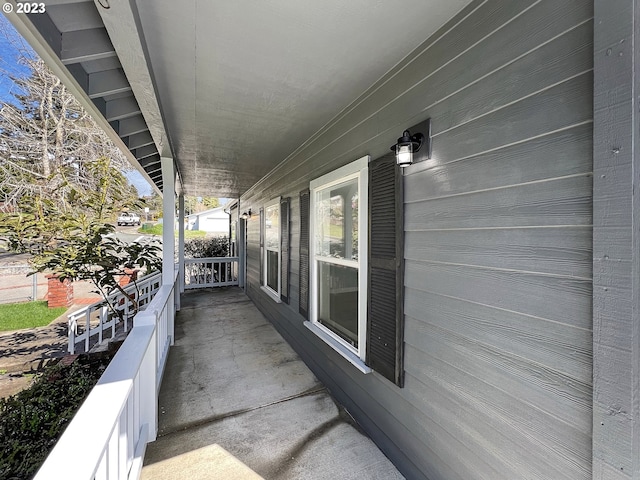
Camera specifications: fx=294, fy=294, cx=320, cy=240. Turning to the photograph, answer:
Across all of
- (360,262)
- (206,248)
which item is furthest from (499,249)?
(206,248)

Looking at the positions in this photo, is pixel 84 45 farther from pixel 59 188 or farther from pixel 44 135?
pixel 44 135

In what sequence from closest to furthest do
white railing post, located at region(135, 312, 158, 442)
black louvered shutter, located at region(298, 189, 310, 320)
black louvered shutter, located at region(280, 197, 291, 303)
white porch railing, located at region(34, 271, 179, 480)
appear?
white porch railing, located at region(34, 271, 179, 480) < white railing post, located at region(135, 312, 158, 442) < black louvered shutter, located at region(298, 189, 310, 320) < black louvered shutter, located at region(280, 197, 291, 303)

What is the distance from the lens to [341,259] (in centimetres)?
289

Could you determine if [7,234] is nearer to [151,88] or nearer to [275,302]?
[151,88]

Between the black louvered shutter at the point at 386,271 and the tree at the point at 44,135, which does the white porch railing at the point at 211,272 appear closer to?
the tree at the point at 44,135

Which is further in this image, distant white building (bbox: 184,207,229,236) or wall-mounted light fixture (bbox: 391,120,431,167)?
distant white building (bbox: 184,207,229,236)

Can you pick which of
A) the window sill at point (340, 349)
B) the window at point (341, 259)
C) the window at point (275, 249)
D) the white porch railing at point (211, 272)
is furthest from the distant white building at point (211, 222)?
the window sill at point (340, 349)

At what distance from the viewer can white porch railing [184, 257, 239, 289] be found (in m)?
8.73

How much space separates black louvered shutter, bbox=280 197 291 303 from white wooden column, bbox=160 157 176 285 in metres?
1.55

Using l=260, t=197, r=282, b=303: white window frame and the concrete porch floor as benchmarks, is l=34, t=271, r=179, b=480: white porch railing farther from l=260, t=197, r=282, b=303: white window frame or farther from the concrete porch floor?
l=260, t=197, r=282, b=303: white window frame

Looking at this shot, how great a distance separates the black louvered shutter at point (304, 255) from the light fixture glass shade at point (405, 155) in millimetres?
1788

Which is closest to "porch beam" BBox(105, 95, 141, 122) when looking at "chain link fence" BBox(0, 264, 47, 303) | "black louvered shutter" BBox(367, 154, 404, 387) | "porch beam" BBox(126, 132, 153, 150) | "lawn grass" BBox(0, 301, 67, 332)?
"porch beam" BBox(126, 132, 153, 150)

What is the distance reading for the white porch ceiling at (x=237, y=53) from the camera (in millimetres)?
1552

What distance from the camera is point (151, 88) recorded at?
2141mm
